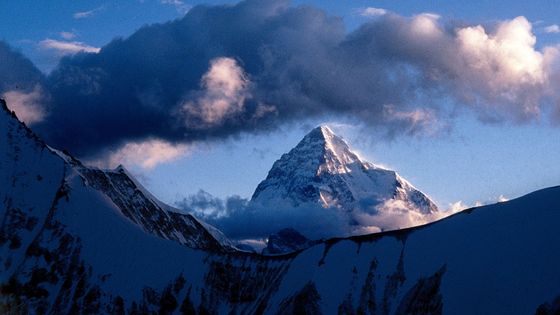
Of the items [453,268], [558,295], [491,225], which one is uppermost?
[491,225]

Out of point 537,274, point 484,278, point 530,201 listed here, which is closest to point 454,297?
point 484,278

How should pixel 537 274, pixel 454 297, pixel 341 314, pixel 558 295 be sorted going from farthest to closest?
pixel 341 314 → pixel 454 297 → pixel 537 274 → pixel 558 295

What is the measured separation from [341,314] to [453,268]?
3538cm

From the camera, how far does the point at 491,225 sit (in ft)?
600

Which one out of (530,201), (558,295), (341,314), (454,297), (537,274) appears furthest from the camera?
(341,314)

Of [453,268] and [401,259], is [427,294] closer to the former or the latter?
[453,268]

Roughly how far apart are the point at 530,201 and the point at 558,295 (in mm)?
38211

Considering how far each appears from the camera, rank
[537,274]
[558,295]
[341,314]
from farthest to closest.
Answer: [341,314], [537,274], [558,295]

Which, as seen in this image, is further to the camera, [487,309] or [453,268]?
[453,268]

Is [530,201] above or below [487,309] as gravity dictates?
above

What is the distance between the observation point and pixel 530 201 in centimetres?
18062

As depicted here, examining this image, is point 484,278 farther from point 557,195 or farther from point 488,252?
point 557,195

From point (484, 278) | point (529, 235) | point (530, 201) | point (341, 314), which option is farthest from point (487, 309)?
point (341, 314)

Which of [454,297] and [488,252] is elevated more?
[488,252]
